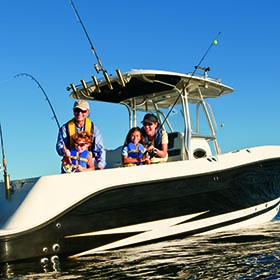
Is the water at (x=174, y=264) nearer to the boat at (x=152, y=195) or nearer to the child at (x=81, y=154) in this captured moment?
the boat at (x=152, y=195)

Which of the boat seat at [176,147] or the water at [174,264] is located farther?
the boat seat at [176,147]

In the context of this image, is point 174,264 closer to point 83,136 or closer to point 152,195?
point 152,195

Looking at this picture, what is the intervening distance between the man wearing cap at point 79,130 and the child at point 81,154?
0.26 feet

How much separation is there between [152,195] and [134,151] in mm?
901

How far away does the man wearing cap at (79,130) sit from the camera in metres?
5.51

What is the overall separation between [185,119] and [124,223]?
7.58ft

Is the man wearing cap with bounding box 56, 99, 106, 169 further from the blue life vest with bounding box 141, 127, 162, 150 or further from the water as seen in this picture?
the water

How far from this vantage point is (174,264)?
14.3 feet

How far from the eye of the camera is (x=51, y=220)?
4.61 metres

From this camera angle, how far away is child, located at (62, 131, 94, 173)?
212 inches

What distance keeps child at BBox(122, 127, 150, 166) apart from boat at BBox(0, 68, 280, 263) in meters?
0.59

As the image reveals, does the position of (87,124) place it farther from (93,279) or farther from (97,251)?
(93,279)

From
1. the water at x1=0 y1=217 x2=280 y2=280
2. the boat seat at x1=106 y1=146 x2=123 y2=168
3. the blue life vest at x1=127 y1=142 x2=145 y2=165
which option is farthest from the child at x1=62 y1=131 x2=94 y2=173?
the boat seat at x1=106 y1=146 x2=123 y2=168

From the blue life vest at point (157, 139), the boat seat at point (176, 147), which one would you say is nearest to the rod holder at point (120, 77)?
the blue life vest at point (157, 139)
